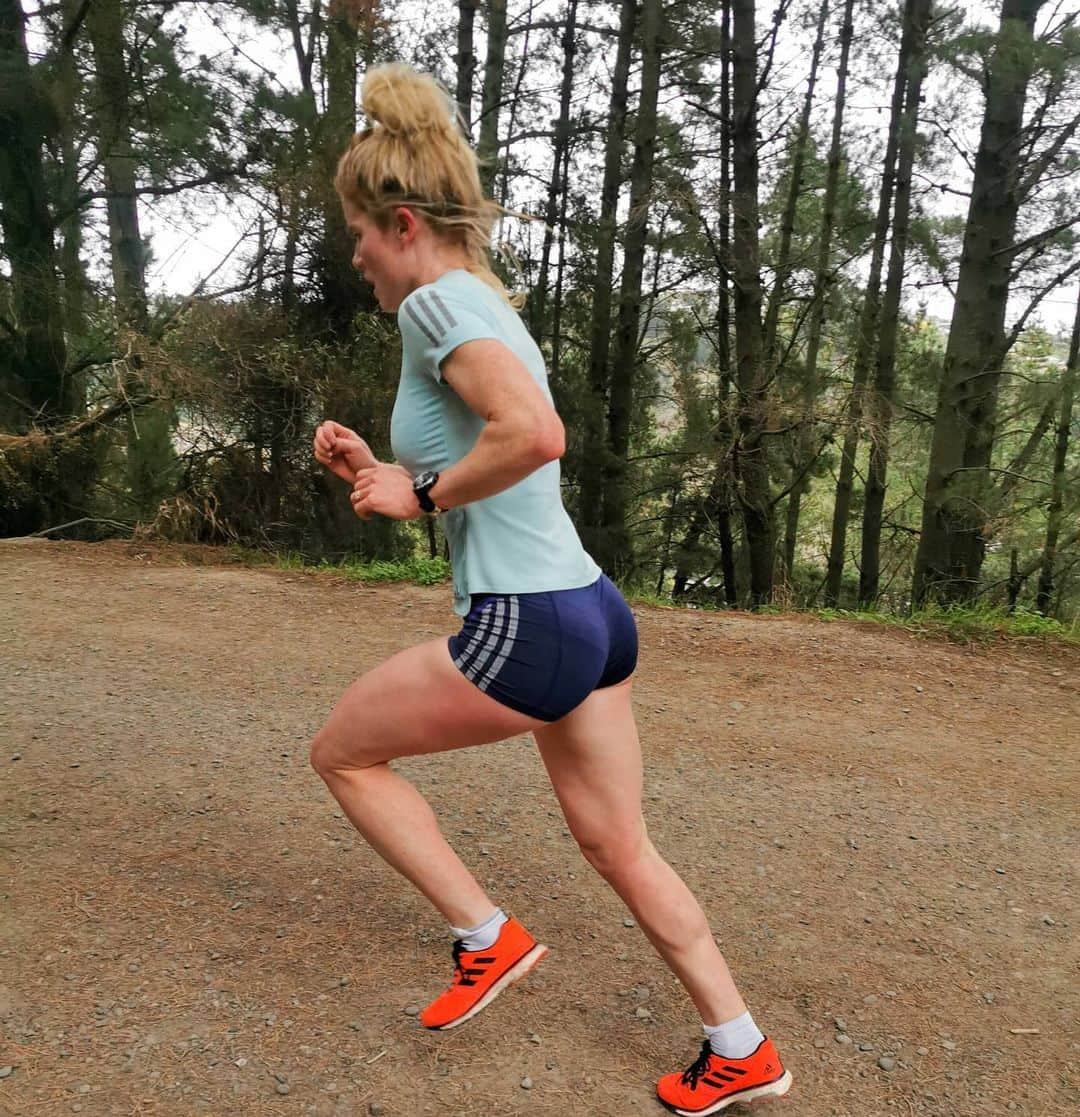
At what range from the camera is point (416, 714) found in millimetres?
1749

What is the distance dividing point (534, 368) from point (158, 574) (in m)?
5.82

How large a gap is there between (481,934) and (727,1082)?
608 mm

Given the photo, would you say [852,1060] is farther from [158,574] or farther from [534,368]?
[158,574]

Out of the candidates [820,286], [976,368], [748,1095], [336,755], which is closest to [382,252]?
[336,755]

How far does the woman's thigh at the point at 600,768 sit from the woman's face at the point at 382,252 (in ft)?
2.97

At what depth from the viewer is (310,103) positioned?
870 cm

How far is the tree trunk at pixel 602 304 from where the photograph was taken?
12328 mm

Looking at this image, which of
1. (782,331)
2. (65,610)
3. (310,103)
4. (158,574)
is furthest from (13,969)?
(782,331)

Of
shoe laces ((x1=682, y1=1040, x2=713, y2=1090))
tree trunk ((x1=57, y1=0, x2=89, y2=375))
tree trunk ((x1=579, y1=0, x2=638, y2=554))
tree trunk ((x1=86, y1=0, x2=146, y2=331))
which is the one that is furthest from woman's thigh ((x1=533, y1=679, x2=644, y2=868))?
tree trunk ((x1=579, y1=0, x2=638, y2=554))

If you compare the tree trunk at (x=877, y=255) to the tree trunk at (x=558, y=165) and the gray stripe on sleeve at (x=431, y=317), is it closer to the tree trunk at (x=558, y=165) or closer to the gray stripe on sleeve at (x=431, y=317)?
the tree trunk at (x=558, y=165)

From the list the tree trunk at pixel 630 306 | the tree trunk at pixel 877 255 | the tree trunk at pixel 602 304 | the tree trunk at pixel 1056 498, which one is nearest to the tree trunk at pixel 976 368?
the tree trunk at pixel 1056 498

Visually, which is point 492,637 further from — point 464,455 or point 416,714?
point 464,455

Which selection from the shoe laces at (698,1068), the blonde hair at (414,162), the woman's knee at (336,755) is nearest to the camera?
the blonde hair at (414,162)

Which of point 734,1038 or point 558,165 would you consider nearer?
point 734,1038
